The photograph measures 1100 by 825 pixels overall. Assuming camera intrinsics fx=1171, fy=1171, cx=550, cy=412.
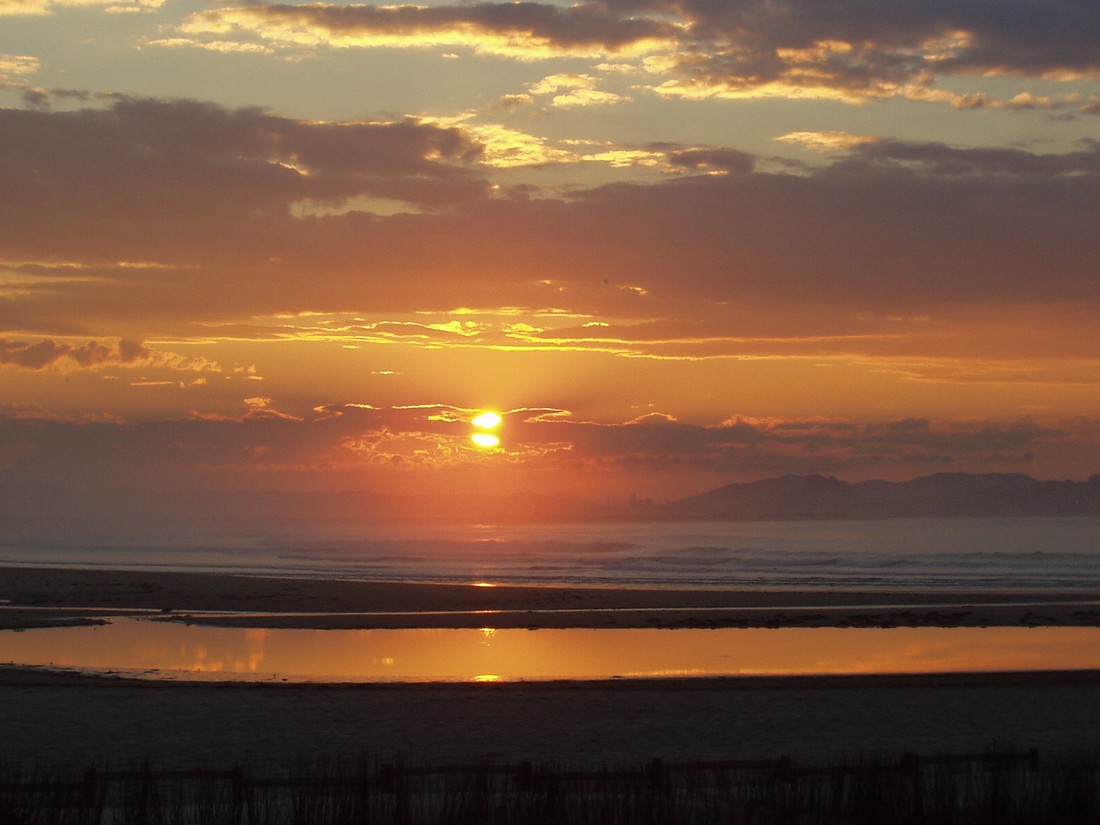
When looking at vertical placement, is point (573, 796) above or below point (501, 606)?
below

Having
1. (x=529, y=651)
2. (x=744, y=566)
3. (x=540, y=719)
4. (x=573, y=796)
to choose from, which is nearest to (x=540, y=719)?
(x=540, y=719)

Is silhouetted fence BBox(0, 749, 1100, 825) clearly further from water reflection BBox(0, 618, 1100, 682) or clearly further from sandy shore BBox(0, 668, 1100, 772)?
water reflection BBox(0, 618, 1100, 682)

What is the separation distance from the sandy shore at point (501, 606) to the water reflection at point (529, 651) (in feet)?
7.09

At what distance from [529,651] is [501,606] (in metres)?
13.2

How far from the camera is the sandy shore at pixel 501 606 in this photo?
116 feet

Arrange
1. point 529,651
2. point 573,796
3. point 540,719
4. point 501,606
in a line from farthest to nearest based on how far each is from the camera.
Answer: point 501,606, point 529,651, point 540,719, point 573,796

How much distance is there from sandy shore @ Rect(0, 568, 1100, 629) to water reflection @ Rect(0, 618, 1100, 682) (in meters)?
2.16

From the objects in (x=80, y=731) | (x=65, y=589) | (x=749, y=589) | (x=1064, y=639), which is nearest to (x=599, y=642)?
(x=1064, y=639)

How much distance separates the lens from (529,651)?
28297 mm

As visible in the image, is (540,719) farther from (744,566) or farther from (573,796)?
(744,566)

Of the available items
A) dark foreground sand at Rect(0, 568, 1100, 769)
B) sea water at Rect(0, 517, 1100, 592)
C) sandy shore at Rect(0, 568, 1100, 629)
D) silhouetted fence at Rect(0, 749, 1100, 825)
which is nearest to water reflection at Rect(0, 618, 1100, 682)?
dark foreground sand at Rect(0, 568, 1100, 769)

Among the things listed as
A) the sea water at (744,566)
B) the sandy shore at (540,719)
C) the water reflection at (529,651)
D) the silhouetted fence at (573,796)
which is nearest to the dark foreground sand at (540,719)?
the sandy shore at (540,719)

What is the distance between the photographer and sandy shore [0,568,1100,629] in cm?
3531

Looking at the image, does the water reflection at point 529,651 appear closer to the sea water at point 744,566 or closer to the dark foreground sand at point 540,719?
the dark foreground sand at point 540,719
